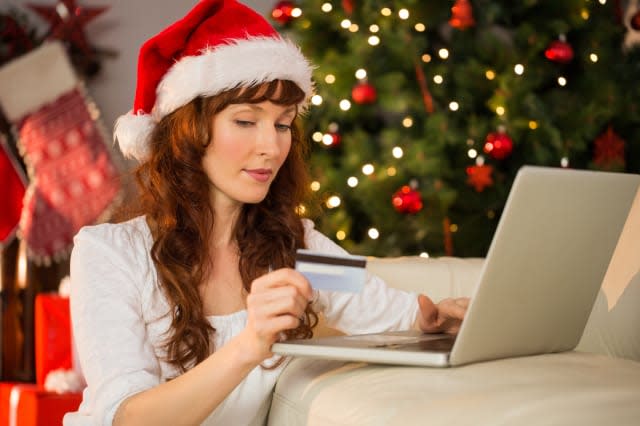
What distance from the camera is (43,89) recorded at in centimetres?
357

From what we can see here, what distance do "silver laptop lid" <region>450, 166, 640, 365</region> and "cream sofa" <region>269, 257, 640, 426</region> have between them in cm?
3

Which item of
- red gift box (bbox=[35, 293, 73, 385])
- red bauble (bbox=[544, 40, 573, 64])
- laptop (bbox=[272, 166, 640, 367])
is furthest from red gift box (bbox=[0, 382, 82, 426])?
red bauble (bbox=[544, 40, 573, 64])

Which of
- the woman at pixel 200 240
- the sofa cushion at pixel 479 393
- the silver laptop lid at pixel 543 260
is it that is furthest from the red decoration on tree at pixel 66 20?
the silver laptop lid at pixel 543 260

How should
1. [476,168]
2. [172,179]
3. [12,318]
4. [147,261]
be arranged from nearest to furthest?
[147,261] → [172,179] → [476,168] → [12,318]

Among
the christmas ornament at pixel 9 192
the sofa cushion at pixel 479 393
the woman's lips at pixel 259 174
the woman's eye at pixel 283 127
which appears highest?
the woman's eye at pixel 283 127

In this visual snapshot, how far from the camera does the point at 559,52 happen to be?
3135 mm

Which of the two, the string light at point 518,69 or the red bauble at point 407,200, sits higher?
the string light at point 518,69

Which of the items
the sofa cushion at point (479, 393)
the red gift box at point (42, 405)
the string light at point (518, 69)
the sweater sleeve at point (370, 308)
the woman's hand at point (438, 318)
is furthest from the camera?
the string light at point (518, 69)

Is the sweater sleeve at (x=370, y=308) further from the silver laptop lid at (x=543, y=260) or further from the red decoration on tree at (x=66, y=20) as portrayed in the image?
the red decoration on tree at (x=66, y=20)

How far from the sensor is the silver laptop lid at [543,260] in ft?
3.29

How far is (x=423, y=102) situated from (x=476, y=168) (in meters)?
0.31

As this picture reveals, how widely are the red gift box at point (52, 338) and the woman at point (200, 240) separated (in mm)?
1273

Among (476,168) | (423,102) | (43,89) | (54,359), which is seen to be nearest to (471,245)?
(476,168)

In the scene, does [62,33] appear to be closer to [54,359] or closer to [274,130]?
[54,359]
